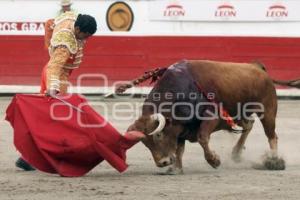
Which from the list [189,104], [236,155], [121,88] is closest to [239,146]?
[236,155]

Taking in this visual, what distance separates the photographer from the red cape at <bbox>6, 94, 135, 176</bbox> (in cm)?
675

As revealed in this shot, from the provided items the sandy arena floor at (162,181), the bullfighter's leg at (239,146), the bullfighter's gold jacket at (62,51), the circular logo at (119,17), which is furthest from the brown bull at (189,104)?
the circular logo at (119,17)

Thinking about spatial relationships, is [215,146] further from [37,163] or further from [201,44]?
[201,44]

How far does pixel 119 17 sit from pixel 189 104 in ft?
21.3

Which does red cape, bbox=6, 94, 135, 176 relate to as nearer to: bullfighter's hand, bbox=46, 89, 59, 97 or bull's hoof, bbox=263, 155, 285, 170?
bullfighter's hand, bbox=46, 89, 59, 97

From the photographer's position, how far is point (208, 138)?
278 inches

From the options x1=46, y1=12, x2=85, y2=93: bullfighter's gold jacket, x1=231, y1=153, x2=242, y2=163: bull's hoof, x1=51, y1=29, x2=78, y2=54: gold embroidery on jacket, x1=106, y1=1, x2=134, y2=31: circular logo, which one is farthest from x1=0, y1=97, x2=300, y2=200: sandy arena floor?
x1=106, y1=1, x2=134, y2=31: circular logo

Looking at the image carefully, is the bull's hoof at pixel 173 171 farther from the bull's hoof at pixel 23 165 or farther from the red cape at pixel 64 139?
the bull's hoof at pixel 23 165

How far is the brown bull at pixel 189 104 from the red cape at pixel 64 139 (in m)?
0.27

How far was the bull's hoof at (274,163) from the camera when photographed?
24.2 ft

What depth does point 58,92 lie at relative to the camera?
6938 millimetres

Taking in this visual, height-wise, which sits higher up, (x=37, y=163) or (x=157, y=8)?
(x=157, y=8)

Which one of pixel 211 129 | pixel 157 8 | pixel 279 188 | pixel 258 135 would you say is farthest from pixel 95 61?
pixel 279 188

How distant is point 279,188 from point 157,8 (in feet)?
24.9
